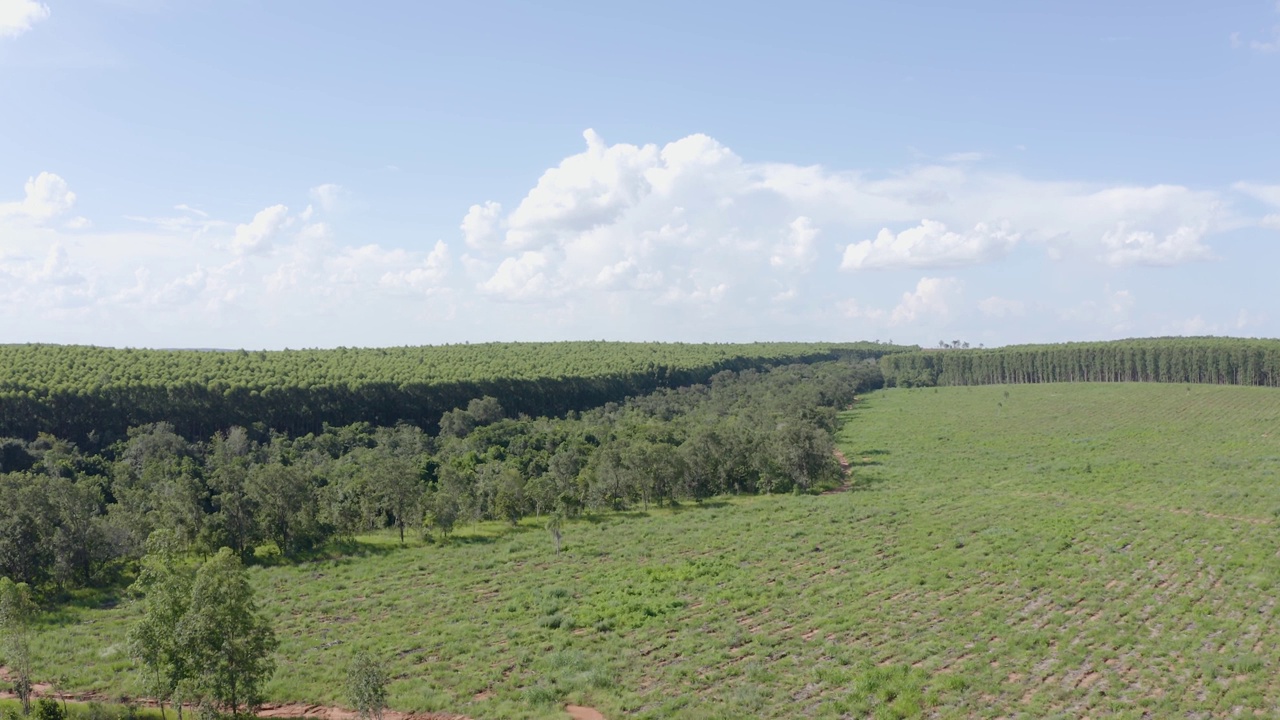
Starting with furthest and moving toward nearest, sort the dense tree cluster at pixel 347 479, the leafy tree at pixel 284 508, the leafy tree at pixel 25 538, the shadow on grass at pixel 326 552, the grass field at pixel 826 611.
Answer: the leafy tree at pixel 284 508 → the shadow on grass at pixel 326 552 → the dense tree cluster at pixel 347 479 → the leafy tree at pixel 25 538 → the grass field at pixel 826 611

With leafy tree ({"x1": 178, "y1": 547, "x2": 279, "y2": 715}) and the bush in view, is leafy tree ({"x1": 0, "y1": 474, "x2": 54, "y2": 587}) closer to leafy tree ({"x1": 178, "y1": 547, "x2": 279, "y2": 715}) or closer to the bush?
the bush

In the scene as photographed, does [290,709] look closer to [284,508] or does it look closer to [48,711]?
[48,711]

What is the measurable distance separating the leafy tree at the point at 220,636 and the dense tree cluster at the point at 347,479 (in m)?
16.0

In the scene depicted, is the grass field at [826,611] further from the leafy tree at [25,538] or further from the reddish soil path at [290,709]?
the leafy tree at [25,538]

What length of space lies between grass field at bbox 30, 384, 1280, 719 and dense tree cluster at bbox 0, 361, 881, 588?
4.80m

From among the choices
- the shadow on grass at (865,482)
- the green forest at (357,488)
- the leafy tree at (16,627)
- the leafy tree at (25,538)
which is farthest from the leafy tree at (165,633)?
the shadow on grass at (865,482)

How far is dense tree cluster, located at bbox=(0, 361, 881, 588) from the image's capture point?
154 feet

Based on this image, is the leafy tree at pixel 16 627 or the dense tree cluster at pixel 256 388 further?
the dense tree cluster at pixel 256 388

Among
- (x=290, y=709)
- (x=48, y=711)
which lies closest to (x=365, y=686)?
(x=290, y=709)

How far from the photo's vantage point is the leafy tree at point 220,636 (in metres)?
22.8

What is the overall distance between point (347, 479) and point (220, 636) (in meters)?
41.2

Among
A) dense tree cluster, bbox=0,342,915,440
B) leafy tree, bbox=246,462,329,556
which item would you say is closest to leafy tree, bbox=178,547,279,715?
leafy tree, bbox=246,462,329,556

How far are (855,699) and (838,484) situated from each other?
55.5 meters

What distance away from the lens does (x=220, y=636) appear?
23.3 metres
